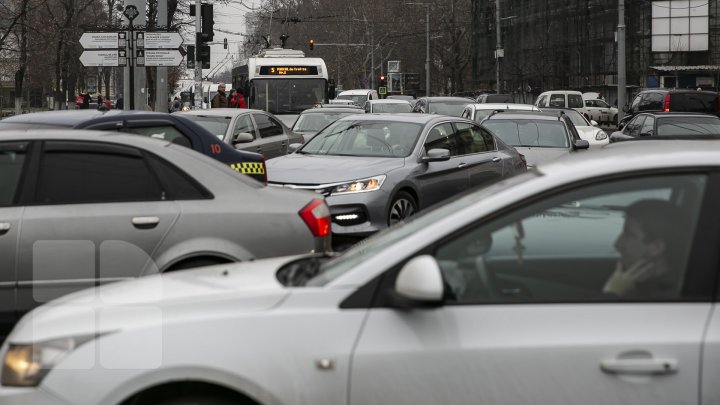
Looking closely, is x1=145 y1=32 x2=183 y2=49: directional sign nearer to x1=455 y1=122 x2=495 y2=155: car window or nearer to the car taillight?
x1=455 y1=122 x2=495 y2=155: car window

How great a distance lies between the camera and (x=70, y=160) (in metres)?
7.13

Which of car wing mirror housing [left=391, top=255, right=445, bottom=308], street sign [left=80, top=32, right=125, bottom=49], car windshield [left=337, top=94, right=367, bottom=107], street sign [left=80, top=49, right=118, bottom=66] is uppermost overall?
street sign [left=80, top=32, right=125, bottom=49]

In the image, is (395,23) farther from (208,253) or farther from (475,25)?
(208,253)

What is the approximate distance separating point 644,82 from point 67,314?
67738 millimetres

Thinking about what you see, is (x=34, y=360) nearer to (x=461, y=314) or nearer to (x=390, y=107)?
(x=461, y=314)

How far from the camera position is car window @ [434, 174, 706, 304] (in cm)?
393

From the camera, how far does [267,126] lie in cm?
1875

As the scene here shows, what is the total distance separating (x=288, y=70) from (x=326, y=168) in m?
20.7

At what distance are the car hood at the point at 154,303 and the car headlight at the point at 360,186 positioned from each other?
749 cm

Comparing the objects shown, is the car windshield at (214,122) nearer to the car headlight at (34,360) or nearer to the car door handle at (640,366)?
the car headlight at (34,360)

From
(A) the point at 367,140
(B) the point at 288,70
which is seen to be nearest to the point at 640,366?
(A) the point at 367,140

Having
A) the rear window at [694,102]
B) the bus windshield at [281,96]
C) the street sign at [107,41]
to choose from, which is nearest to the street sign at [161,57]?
the street sign at [107,41]

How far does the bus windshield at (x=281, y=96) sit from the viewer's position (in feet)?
106

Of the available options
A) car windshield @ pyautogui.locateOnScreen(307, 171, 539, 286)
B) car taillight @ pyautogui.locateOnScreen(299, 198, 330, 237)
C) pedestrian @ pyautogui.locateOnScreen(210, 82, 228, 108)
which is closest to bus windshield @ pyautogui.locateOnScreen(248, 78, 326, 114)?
pedestrian @ pyautogui.locateOnScreen(210, 82, 228, 108)
